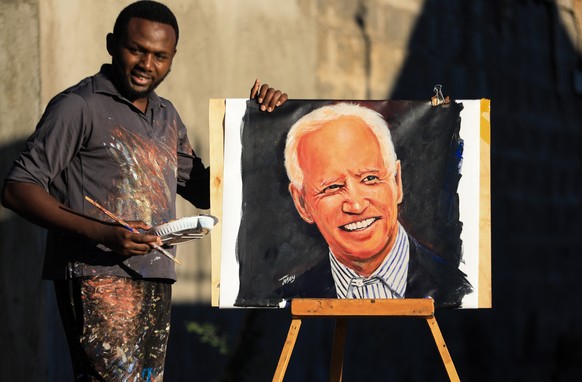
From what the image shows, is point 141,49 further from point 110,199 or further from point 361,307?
point 361,307

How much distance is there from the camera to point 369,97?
9.11 metres

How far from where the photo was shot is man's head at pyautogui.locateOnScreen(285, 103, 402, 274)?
16.9 ft

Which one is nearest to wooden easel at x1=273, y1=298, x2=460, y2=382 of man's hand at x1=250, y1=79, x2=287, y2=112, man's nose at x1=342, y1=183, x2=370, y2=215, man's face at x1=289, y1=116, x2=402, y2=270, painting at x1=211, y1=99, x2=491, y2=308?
painting at x1=211, y1=99, x2=491, y2=308

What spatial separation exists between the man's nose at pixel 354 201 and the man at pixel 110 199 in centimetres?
110

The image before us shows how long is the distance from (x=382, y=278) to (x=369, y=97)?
4123 millimetres

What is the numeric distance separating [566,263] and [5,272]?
6.93 metres

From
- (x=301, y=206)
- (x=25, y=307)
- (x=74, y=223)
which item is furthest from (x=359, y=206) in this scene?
(x=25, y=307)

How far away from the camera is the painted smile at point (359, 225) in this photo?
518cm

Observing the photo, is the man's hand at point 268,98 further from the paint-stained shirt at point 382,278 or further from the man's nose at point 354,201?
the paint-stained shirt at point 382,278

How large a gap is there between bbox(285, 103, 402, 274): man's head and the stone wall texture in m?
1.57

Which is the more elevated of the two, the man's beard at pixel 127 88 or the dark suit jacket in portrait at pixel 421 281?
the man's beard at pixel 127 88

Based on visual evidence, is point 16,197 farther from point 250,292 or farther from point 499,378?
point 499,378

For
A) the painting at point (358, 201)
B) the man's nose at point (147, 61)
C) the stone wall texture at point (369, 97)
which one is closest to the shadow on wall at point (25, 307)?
the stone wall texture at point (369, 97)

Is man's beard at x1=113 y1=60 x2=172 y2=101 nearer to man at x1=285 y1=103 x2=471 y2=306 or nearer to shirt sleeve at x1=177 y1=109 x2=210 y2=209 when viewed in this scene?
shirt sleeve at x1=177 y1=109 x2=210 y2=209
